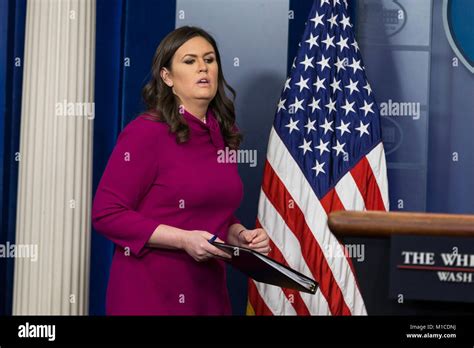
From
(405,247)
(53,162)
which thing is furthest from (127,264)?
(405,247)

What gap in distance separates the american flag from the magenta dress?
0.78 m

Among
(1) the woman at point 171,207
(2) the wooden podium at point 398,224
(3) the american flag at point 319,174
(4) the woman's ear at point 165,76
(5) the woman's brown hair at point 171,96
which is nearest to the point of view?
(2) the wooden podium at point 398,224

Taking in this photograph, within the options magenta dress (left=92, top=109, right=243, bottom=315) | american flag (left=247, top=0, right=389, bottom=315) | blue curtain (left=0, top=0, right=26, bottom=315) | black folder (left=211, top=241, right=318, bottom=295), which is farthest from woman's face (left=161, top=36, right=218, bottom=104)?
blue curtain (left=0, top=0, right=26, bottom=315)

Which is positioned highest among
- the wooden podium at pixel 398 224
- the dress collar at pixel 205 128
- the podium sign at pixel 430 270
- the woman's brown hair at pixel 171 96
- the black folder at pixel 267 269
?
the woman's brown hair at pixel 171 96

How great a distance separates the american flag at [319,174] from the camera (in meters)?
3.26

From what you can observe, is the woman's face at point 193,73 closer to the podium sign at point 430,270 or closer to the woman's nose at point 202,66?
the woman's nose at point 202,66

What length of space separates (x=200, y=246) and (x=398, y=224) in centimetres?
117

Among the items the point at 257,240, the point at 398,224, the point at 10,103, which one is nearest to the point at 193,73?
the point at 257,240

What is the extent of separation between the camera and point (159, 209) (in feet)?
8.02

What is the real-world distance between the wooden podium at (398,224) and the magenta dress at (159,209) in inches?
49.6

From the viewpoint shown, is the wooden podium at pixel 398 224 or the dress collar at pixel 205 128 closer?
the wooden podium at pixel 398 224

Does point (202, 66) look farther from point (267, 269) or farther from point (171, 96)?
point (267, 269)

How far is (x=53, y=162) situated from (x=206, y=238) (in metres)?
1.33

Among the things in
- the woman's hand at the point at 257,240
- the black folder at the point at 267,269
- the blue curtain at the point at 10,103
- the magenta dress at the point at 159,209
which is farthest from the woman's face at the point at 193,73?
the blue curtain at the point at 10,103
